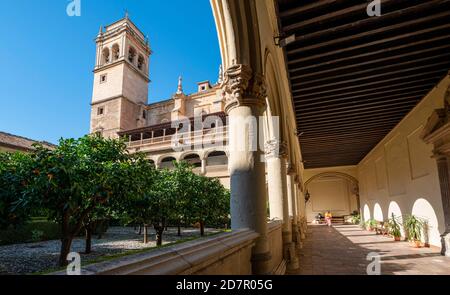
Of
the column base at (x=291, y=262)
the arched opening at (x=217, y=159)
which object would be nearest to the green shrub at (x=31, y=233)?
the column base at (x=291, y=262)

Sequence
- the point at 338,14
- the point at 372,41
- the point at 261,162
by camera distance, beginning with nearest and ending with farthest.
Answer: the point at 261,162, the point at 338,14, the point at 372,41

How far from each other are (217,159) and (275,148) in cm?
2143

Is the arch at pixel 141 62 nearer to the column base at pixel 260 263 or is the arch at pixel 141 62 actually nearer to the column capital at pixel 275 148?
the column capital at pixel 275 148

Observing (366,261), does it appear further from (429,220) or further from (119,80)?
(119,80)

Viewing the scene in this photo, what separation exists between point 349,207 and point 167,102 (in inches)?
1049

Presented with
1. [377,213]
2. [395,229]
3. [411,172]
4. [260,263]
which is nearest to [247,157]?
[260,263]

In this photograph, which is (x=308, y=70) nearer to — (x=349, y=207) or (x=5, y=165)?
(x=5, y=165)

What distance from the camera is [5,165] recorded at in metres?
6.27

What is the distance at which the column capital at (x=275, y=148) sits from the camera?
21.7ft

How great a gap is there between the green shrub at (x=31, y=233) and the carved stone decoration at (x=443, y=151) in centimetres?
1566

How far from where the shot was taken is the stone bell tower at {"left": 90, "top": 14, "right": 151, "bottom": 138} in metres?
36.8

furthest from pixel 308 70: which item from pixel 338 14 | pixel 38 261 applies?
pixel 38 261

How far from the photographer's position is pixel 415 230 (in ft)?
30.9

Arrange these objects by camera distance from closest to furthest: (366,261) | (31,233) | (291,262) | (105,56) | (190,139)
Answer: (291,262), (366,261), (31,233), (190,139), (105,56)
